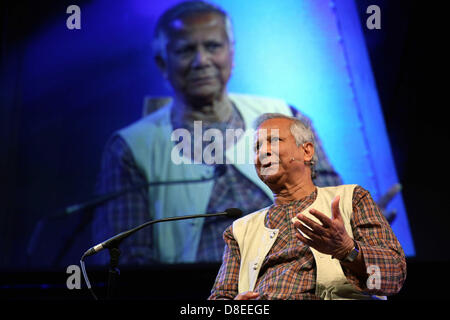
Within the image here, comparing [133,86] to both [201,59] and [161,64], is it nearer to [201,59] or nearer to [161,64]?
[161,64]

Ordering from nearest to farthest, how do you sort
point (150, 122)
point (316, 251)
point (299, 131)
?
1. point (316, 251)
2. point (299, 131)
3. point (150, 122)

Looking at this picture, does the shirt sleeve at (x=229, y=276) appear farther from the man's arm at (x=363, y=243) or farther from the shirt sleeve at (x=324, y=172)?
the shirt sleeve at (x=324, y=172)

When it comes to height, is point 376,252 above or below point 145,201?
below

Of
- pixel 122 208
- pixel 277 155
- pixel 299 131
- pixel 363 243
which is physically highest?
pixel 299 131

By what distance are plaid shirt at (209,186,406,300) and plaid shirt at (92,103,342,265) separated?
3.85 ft

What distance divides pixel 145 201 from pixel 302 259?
1737mm

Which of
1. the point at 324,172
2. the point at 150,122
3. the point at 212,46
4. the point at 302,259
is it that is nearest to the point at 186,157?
the point at 150,122

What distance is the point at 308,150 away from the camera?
2232 millimetres

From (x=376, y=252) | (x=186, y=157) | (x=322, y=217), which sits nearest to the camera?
(x=322, y=217)

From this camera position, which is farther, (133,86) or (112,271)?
(133,86)

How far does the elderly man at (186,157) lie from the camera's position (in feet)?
11.0

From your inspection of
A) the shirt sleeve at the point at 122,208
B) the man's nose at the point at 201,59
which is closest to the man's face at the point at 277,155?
Result: the shirt sleeve at the point at 122,208
